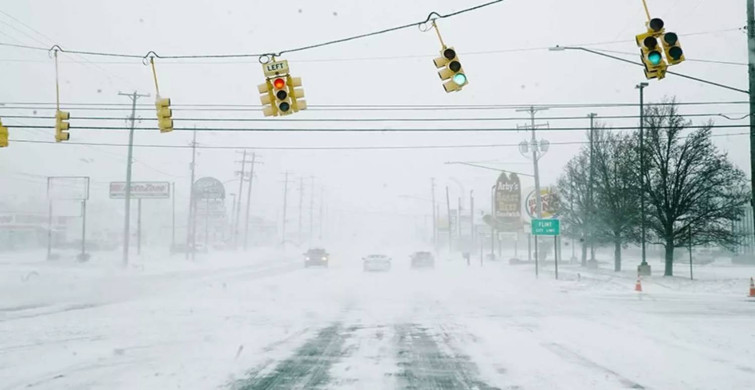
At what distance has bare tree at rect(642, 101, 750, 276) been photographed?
3553 centimetres

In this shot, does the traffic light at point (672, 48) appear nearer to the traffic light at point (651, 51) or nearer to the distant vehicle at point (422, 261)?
the traffic light at point (651, 51)

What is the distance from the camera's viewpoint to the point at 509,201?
5703 centimetres

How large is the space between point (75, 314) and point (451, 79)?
482 inches

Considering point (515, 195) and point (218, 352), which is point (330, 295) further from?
point (515, 195)

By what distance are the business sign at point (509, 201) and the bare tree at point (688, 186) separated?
19426 mm

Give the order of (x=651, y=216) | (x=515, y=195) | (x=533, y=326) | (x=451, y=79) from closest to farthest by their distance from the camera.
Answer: (x=451, y=79) → (x=533, y=326) → (x=651, y=216) → (x=515, y=195)

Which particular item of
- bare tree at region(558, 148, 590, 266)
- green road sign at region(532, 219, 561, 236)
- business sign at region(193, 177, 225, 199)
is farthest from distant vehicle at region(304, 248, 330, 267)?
business sign at region(193, 177, 225, 199)

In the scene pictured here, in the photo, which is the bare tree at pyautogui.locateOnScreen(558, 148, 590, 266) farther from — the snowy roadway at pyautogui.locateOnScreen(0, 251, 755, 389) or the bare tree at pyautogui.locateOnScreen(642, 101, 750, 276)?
the snowy roadway at pyautogui.locateOnScreen(0, 251, 755, 389)

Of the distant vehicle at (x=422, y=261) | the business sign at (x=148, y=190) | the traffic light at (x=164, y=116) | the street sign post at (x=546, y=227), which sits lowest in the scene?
the distant vehicle at (x=422, y=261)

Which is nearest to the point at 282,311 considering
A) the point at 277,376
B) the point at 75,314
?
the point at 75,314

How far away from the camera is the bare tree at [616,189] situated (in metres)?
40.2

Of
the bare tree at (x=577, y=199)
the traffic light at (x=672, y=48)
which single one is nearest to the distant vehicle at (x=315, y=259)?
the bare tree at (x=577, y=199)

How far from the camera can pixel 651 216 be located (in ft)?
126

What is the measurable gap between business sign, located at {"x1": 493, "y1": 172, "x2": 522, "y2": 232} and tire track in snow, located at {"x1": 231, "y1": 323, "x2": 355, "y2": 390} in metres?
43.6
